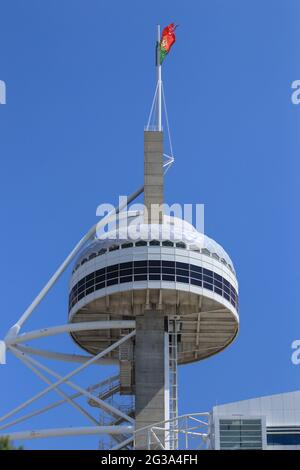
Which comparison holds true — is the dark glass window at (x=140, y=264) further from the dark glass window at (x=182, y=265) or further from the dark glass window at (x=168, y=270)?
the dark glass window at (x=182, y=265)

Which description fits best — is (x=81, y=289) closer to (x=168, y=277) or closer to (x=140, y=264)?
(x=140, y=264)

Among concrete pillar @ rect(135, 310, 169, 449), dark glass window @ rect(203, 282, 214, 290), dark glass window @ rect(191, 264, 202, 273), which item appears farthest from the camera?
dark glass window @ rect(203, 282, 214, 290)

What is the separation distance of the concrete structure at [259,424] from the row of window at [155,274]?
47.1 ft

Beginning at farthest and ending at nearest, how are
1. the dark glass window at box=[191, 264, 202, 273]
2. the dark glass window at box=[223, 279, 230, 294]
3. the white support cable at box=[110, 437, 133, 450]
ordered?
the dark glass window at box=[223, 279, 230, 294] → the dark glass window at box=[191, 264, 202, 273] → the white support cable at box=[110, 437, 133, 450]

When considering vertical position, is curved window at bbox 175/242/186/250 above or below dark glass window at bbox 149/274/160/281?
above

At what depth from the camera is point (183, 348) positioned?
395 ft

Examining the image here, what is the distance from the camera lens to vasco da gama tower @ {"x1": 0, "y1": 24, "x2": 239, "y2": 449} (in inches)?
4318

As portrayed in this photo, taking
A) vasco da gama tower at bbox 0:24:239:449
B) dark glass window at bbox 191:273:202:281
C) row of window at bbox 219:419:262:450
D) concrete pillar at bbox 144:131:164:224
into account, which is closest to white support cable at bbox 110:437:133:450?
vasco da gama tower at bbox 0:24:239:449

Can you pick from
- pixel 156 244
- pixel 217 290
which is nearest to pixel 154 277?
pixel 156 244

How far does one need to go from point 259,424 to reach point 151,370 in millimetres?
17158

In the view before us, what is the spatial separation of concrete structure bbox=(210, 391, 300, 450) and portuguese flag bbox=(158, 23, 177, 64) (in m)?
44.7

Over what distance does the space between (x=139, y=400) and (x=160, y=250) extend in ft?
45.9

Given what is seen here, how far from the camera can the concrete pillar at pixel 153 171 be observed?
120188 millimetres

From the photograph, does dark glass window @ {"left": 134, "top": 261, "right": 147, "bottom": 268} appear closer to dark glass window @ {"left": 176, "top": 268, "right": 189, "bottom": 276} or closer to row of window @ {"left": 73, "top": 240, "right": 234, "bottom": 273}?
row of window @ {"left": 73, "top": 240, "right": 234, "bottom": 273}
